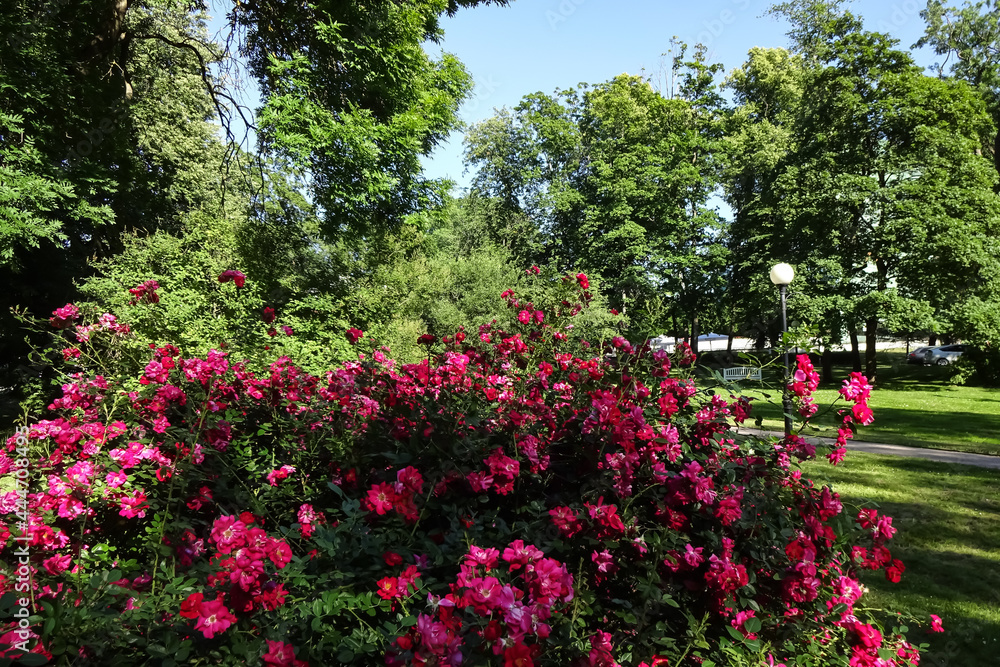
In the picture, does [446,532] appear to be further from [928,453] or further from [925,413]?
[925,413]

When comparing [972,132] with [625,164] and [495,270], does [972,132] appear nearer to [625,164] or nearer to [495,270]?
[625,164]

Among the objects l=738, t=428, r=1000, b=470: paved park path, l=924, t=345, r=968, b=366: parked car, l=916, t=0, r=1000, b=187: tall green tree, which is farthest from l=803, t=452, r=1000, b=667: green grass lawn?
l=924, t=345, r=968, b=366: parked car

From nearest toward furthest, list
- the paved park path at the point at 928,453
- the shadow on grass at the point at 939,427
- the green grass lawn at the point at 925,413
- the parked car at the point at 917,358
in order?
the paved park path at the point at 928,453 → the green grass lawn at the point at 925,413 → the shadow on grass at the point at 939,427 → the parked car at the point at 917,358

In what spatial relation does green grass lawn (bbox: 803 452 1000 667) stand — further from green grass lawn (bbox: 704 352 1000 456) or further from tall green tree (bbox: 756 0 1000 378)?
tall green tree (bbox: 756 0 1000 378)

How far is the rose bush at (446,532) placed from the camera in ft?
5.35

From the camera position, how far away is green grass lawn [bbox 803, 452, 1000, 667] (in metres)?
3.92

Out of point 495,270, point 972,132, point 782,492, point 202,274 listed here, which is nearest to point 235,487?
point 782,492

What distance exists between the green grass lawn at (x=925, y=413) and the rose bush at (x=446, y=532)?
0.71m

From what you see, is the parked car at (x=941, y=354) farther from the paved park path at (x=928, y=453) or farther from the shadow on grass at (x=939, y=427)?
the paved park path at (x=928, y=453)

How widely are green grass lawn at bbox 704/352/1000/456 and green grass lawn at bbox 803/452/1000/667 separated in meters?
0.36

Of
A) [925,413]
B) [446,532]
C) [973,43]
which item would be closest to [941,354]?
[973,43]

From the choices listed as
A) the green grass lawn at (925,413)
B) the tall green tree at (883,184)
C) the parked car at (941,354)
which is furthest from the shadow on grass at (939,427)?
the parked car at (941,354)

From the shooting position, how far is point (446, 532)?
91.9 inches

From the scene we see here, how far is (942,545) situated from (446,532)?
5.67m
